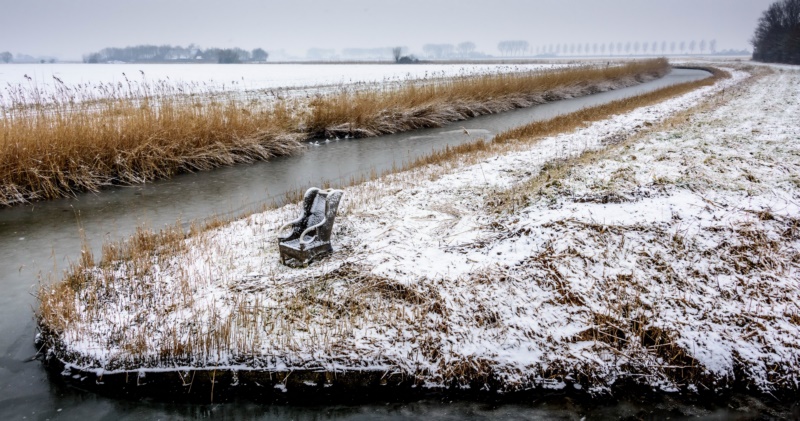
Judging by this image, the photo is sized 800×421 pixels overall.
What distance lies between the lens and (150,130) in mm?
10969

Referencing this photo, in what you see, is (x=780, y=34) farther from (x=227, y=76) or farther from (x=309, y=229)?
(x=309, y=229)

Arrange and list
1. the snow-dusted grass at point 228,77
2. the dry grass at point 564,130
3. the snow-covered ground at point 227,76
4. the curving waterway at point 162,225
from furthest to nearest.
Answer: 1. the snow-covered ground at point 227,76
2. the snow-dusted grass at point 228,77
3. the dry grass at point 564,130
4. the curving waterway at point 162,225

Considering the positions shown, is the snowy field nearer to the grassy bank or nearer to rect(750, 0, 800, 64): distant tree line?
the grassy bank

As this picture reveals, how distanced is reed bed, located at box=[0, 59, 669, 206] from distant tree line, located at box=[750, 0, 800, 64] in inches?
2567

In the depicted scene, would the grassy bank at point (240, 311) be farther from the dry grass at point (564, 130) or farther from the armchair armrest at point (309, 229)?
the dry grass at point (564, 130)

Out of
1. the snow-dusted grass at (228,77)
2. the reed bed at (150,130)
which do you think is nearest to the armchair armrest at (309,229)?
the reed bed at (150,130)

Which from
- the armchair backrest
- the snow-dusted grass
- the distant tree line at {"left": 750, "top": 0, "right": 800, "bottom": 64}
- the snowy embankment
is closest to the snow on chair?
the armchair backrest

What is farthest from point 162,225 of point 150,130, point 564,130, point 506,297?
point 564,130

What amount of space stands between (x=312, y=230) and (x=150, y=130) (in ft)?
23.5

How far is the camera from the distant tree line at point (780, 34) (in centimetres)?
6218

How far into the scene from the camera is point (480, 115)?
2055cm

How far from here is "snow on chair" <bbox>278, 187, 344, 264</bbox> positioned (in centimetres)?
542

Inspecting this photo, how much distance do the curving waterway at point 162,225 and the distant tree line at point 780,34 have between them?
6566 cm

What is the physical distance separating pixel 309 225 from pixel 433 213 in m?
2.01
